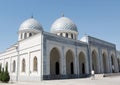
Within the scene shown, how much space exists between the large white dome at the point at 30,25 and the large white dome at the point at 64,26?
3.51 meters

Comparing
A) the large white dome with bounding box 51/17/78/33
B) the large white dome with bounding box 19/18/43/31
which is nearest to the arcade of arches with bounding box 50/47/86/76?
the large white dome with bounding box 51/17/78/33

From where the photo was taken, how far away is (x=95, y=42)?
28812mm

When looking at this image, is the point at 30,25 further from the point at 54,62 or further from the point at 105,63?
the point at 105,63

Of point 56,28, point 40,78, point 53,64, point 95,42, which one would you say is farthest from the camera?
point 56,28

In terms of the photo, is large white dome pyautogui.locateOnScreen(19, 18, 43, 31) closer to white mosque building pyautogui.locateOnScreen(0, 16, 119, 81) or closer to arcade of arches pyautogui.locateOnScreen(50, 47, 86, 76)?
white mosque building pyautogui.locateOnScreen(0, 16, 119, 81)

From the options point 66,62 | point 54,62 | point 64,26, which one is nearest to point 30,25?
point 64,26

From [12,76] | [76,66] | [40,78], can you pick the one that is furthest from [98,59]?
[12,76]

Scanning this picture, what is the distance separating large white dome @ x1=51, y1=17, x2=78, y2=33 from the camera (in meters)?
30.3

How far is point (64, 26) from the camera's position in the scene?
99.7ft

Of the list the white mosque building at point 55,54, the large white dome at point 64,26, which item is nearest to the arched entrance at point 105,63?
the white mosque building at point 55,54

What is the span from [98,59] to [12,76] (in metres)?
16.0

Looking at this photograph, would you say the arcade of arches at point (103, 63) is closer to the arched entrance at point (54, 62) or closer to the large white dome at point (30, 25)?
the arched entrance at point (54, 62)

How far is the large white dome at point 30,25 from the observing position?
3143cm

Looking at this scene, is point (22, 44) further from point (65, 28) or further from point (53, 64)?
point (65, 28)
